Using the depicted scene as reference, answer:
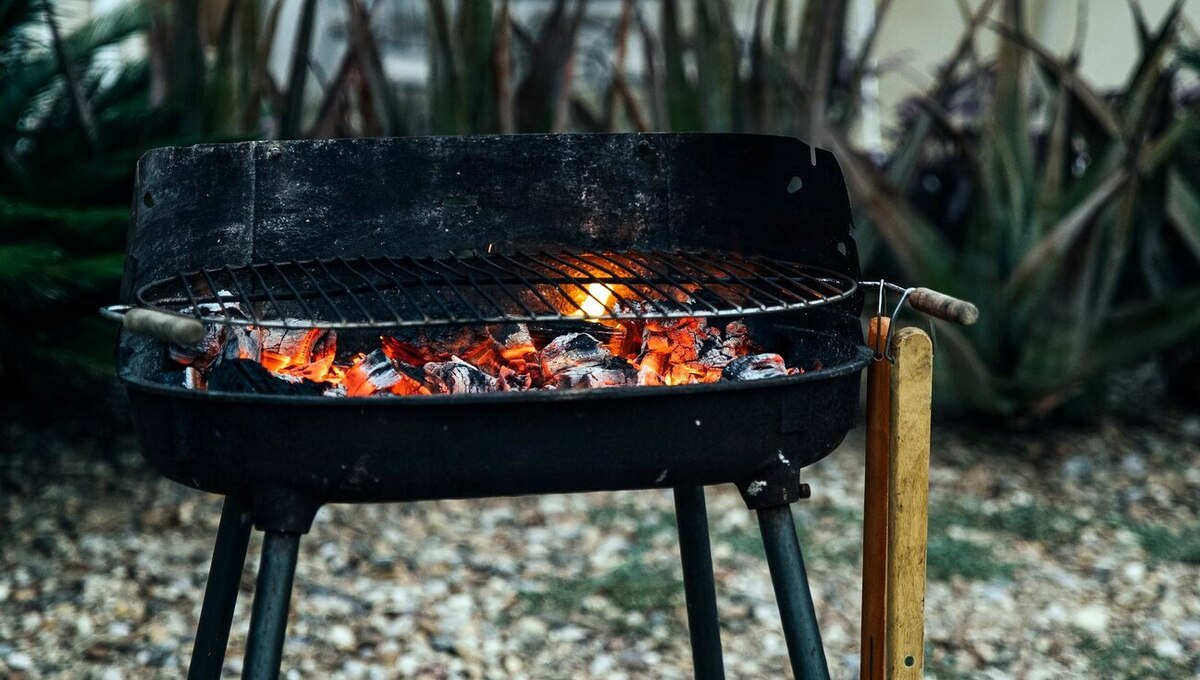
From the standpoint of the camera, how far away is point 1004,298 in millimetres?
3400

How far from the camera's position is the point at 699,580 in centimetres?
180

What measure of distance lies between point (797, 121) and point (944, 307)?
6.75 ft

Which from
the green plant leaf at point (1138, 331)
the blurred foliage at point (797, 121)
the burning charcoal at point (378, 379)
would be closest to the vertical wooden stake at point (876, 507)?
the burning charcoal at point (378, 379)

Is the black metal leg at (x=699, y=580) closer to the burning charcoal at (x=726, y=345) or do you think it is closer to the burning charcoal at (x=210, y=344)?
the burning charcoal at (x=726, y=345)

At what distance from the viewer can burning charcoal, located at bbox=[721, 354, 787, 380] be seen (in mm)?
1482

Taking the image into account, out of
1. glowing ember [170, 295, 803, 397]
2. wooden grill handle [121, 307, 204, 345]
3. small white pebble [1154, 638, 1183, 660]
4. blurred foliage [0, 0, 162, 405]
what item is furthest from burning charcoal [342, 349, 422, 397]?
small white pebble [1154, 638, 1183, 660]

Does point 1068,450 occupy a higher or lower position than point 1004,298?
lower

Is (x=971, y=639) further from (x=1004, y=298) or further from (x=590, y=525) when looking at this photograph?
(x=1004, y=298)

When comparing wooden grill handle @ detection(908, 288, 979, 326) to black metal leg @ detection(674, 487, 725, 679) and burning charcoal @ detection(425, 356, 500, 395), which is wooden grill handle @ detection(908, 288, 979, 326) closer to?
black metal leg @ detection(674, 487, 725, 679)

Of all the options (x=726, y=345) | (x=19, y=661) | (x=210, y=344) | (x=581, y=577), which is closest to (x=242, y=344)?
(x=210, y=344)

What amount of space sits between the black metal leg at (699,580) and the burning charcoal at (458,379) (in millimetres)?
366

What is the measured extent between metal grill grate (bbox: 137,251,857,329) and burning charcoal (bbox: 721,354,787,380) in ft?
0.24

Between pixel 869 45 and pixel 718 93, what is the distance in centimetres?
45

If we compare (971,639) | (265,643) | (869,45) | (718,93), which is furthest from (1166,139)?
(265,643)
